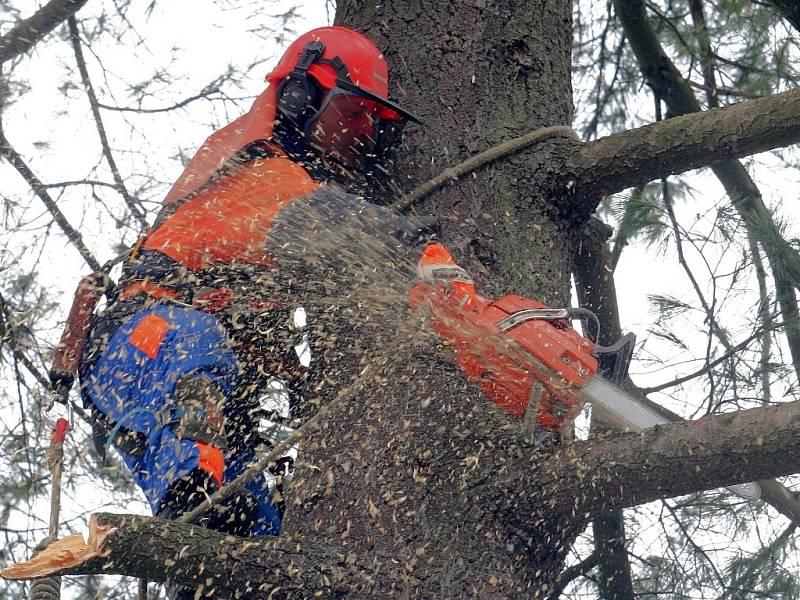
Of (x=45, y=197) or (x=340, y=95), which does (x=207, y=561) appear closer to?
(x=340, y=95)

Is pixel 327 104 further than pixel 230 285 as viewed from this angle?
Yes

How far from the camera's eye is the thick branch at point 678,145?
100 inches

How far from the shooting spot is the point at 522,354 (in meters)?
2.63

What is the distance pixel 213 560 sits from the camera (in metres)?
2.10

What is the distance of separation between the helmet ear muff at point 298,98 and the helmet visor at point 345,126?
0.13 ft

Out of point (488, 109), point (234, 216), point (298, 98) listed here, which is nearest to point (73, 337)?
point (234, 216)

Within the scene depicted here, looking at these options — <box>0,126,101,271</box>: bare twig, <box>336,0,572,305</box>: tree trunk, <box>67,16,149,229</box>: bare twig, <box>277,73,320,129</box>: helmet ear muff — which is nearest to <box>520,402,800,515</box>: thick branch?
<box>336,0,572,305</box>: tree trunk

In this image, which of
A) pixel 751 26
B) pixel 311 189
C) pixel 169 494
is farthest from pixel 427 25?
pixel 751 26

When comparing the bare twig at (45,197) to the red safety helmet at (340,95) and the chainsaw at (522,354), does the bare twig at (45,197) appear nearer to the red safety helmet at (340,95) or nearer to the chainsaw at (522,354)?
the red safety helmet at (340,95)

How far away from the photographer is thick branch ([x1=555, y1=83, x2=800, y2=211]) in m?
2.54

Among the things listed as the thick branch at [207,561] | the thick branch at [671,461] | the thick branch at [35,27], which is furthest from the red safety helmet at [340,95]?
the thick branch at [207,561]

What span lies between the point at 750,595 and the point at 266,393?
190 cm

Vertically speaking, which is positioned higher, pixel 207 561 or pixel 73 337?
pixel 73 337

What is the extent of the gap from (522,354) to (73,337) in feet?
4.00
